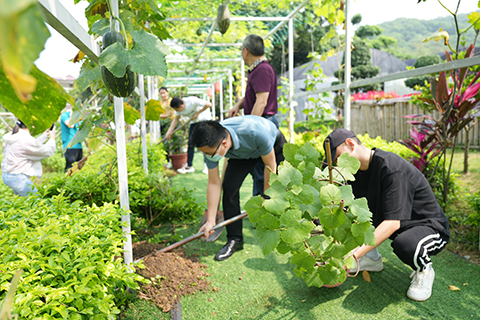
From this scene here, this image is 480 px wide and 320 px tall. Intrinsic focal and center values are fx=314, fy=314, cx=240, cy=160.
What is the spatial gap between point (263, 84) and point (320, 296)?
2155 mm

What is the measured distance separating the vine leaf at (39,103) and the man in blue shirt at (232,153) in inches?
69.6

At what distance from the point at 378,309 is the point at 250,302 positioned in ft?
2.77

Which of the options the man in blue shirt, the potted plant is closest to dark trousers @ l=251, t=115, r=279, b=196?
the man in blue shirt

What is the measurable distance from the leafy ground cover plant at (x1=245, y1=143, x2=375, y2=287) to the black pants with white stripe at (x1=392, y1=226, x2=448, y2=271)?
3.29 ft

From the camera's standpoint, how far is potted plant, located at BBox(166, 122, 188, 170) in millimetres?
7805

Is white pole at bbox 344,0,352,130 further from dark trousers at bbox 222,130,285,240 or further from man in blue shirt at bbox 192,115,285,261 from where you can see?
dark trousers at bbox 222,130,285,240

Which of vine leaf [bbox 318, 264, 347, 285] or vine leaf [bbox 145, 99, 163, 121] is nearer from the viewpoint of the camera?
vine leaf [bbox 318, 264, 347, 285]

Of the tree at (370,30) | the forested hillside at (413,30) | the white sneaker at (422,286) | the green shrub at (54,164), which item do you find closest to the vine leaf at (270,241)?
the white sneaker at (422,286)

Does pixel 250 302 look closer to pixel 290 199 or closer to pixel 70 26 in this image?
pixel 290 199

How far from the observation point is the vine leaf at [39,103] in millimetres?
555

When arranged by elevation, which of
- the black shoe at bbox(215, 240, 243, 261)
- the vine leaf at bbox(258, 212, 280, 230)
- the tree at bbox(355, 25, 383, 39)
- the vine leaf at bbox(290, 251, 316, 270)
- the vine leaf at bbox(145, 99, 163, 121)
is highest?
the tree at bbox(355, 25, 383, 39)

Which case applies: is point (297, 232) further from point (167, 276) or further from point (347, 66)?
point (347, 66)

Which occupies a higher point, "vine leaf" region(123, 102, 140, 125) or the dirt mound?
"vine leaf" region(123, 102, 140, 125)

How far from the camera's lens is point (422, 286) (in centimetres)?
211
